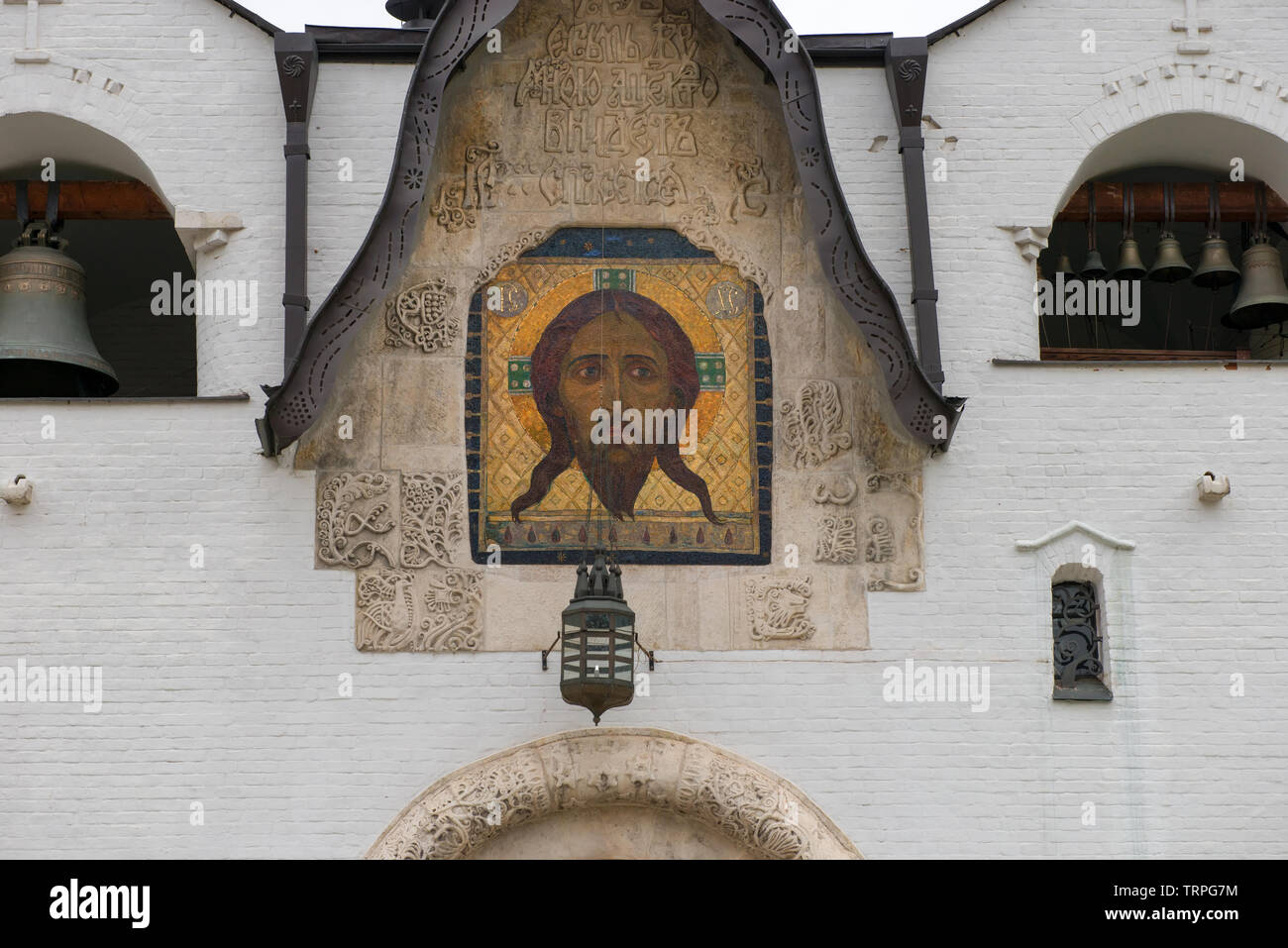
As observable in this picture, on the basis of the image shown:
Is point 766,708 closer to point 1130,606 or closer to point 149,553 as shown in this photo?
point 1130,606

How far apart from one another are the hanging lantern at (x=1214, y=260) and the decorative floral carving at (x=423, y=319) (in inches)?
170

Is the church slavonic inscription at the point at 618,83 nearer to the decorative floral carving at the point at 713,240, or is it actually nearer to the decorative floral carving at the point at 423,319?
the decorative floral carving at the point at 713,240

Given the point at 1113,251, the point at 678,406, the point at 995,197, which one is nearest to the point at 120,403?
the point at 678,406

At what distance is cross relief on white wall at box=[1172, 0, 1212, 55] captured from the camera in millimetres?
12133

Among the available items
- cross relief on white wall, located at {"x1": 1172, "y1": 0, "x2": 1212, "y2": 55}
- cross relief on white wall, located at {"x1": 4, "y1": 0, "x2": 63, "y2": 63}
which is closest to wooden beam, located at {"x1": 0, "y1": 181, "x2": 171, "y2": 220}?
cross relief on white wall, located at {"x1": 4, "y1": 0, "x2": 63, "y2": 63}

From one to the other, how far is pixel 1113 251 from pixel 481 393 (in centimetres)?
481

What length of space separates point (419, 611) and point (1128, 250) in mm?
4553

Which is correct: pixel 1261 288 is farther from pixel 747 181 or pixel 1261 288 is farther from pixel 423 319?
pixel 423 319

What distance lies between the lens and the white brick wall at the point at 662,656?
10.8 meters

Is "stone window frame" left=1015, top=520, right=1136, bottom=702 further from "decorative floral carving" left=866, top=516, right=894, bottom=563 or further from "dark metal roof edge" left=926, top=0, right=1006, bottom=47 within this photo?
"dark metal roof edge" left=926, top=0, right=1006, bottom=47

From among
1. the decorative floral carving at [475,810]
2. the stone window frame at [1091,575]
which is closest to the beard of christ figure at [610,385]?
the decorative floral carving at [475,810]

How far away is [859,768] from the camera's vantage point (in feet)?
35.9

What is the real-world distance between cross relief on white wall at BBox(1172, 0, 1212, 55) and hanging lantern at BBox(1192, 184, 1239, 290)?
33.5 inches

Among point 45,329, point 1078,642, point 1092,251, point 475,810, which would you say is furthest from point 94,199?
point 1078,642
